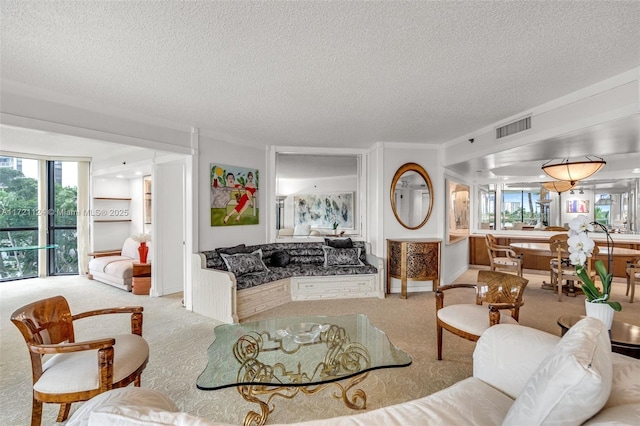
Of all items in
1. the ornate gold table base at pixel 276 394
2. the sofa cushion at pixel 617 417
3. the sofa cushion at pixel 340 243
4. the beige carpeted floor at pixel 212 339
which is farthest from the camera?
the sofa cushion at pixel 340 243

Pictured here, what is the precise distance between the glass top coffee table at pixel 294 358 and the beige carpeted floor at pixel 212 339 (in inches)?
9.4

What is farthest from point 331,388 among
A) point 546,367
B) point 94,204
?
point 94,204

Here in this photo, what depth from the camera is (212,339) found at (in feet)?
Answer: 10.8

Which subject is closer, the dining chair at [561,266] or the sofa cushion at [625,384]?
the sofa cushion at [625,384]

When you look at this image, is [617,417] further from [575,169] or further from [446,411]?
[575,169]

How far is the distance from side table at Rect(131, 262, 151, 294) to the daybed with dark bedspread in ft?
4.57

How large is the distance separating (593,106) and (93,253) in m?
8.01

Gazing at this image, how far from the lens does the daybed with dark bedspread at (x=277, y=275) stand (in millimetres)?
3885

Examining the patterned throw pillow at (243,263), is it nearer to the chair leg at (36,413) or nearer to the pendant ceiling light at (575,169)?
the chair leg at (36,413)

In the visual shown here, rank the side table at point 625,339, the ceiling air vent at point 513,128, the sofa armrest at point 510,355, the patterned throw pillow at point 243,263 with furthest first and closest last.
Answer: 1. the patterned throw pillow at point 243,263
2. the ceiling air vent at point 513,128
3. the side table at point 625,339
4. the sofa armrest at point 510,355

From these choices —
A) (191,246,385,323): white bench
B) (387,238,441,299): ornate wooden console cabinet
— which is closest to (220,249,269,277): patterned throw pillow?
(191,246,385,323): white bench

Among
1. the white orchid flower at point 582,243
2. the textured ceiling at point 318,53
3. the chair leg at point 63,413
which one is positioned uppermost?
the textured ceiling at point 318,53

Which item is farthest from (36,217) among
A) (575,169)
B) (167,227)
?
(575,169)

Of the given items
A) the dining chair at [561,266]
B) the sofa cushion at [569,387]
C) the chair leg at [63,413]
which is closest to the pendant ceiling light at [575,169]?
the dining chair at [561,266]
